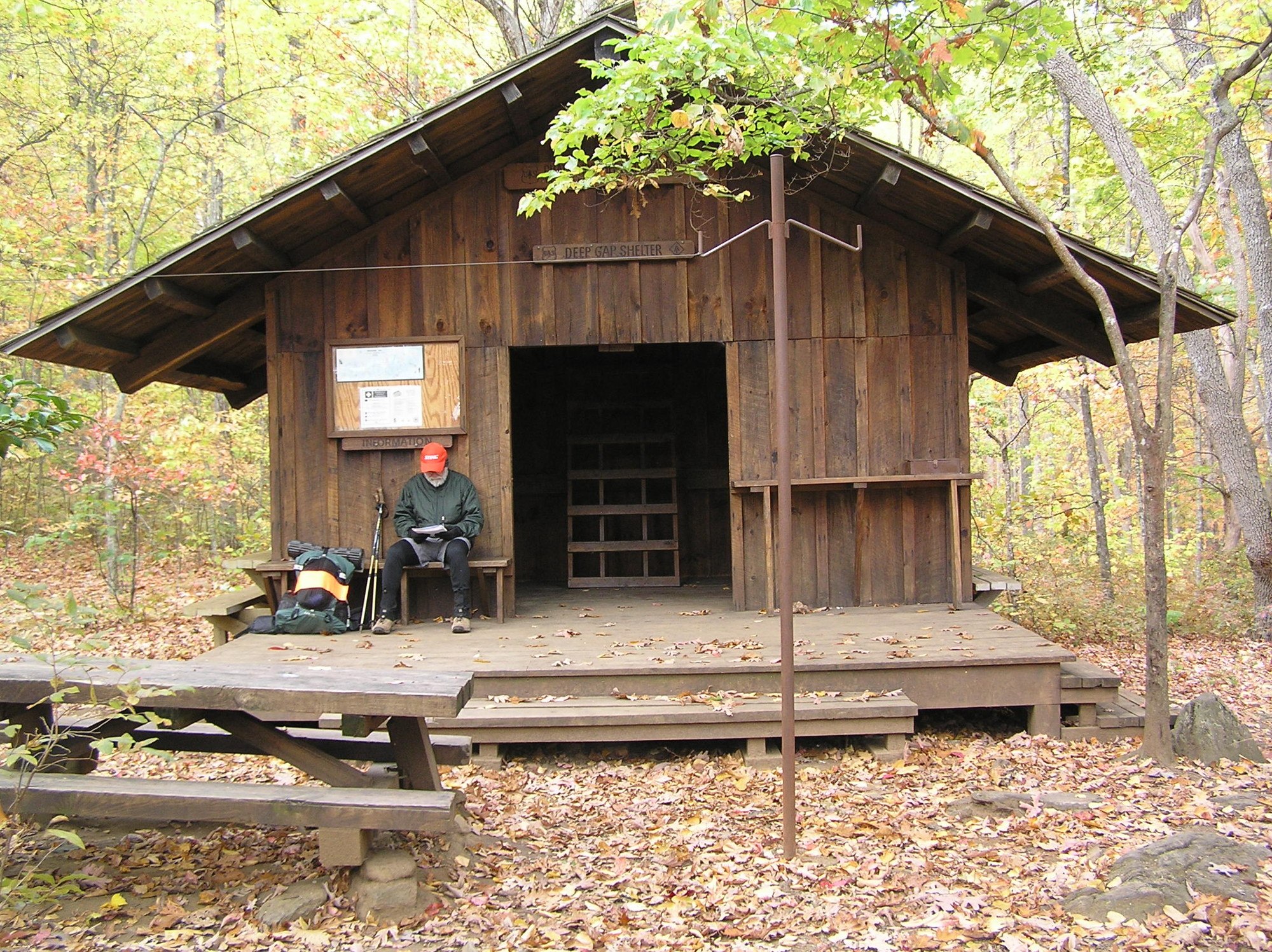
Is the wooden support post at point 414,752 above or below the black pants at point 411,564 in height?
below

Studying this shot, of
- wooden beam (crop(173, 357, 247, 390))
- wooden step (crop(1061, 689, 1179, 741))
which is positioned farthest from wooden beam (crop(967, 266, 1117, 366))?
wooden beam (crop(173, 357, 247, 390))

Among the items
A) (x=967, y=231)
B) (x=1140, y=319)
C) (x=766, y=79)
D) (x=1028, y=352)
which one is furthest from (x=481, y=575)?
(x=1028, y=352)

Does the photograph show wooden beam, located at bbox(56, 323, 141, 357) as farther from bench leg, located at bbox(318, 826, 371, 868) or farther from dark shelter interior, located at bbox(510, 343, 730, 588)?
bench leg, located at bbox(318, 826, 371, 868)

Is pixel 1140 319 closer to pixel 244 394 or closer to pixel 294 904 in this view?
pixel 294 904

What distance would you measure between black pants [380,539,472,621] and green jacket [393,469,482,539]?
138mm

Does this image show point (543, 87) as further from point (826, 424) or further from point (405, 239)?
point (826, 424)

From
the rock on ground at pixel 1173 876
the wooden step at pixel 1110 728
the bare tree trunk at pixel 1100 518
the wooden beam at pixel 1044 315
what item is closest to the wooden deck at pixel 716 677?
the wooden step at pixel 1110 728

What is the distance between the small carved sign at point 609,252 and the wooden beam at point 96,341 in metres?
3.27

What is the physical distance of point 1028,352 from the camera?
8828 mm

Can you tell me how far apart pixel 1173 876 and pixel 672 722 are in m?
2.62

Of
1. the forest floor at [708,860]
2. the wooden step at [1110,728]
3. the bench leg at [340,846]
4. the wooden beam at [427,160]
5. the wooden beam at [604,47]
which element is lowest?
the forest floor at [708,860]

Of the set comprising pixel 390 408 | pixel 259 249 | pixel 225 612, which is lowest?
pixel 225 612

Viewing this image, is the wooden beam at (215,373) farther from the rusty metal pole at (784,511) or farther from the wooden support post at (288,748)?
the rusty metal pole at (784,511)

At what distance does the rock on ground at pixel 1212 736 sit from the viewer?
5156 millimetres
